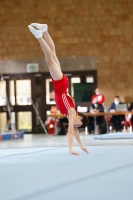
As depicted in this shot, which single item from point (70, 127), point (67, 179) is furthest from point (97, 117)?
point (67, 179)

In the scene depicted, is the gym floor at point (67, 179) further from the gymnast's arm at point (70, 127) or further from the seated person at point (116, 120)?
the seated person at point (116, 120)

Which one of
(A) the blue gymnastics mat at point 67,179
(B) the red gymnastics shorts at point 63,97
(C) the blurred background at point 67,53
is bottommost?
(A) the blue gymnastics mat at point 67,179

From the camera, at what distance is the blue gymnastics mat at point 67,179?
344 cm

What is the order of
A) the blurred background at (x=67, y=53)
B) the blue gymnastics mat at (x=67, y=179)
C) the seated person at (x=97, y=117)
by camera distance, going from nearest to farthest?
the blue gymnastics mat at (x=67, y=179) < the seated person at (x=97, y=117) < the blurred background at (x=67, y=53)

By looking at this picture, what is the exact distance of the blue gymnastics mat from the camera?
3.44 m

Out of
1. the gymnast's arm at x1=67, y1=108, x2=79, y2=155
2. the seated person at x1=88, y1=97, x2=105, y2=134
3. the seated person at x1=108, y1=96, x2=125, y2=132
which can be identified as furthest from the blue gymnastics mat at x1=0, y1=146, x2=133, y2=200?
the seated person at x1=108, y1=96, x2=125, y2=132

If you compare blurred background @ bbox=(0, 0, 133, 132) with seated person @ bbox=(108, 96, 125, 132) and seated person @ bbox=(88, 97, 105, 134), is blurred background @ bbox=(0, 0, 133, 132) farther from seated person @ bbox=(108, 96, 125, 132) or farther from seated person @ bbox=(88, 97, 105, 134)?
seated person @ bbox=(88, 97, 105, 134)

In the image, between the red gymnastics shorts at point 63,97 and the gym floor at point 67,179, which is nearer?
the gym floor at point 67,179

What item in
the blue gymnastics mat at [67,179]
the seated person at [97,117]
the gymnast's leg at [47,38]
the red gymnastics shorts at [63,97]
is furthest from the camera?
the seated person at [97,117]

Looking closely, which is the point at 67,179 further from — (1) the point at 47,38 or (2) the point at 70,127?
(1) the point at 47,38

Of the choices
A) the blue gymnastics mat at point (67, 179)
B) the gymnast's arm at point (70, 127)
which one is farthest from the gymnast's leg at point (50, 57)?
the blue gymnastics mat at point (67, 179)

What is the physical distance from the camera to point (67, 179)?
4.26 m

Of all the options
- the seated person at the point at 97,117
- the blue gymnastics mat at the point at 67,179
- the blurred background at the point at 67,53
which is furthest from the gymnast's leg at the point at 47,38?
the blurred background at the point at 67,53

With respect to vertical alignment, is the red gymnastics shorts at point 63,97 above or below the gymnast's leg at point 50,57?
below
